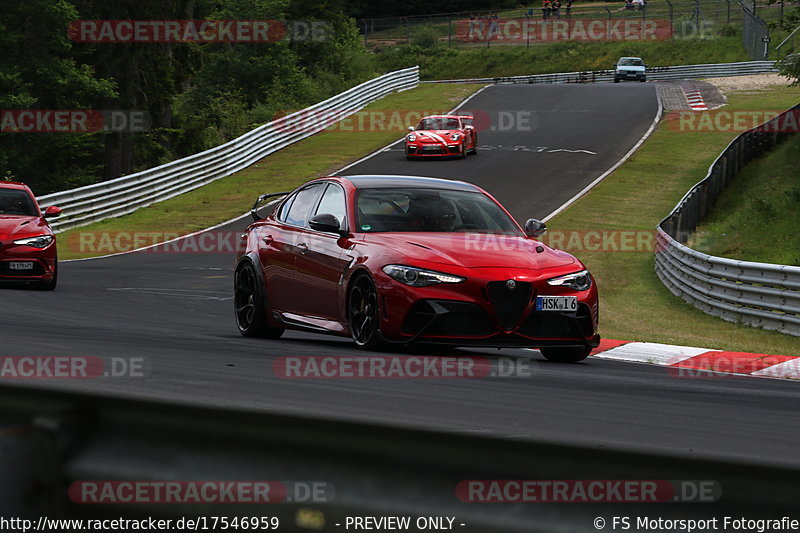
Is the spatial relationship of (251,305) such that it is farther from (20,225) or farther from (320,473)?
(320,473)

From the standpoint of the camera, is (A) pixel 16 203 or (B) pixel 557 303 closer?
(B) pixel 557 303

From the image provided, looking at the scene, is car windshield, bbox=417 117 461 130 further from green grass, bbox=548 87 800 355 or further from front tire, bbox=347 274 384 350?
front tire, bbox=347 274 384 350

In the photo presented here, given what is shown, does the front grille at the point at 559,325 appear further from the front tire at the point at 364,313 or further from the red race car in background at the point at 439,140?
the red race car in background at the point at 439,140

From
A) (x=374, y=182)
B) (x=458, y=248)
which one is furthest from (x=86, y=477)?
(x=374, y=182)

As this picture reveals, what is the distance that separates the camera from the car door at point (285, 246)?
1034 centimetres

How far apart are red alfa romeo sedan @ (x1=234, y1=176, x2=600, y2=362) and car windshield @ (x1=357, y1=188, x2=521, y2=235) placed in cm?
1

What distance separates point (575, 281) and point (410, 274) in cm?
136

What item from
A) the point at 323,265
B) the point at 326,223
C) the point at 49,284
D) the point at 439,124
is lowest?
the point at 439,124

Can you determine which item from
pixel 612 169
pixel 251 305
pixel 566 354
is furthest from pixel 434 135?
pixel 566 354

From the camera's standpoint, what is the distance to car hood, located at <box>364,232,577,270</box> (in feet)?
29.1

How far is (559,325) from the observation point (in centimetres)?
904

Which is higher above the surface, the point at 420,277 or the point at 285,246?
the point at 420,277

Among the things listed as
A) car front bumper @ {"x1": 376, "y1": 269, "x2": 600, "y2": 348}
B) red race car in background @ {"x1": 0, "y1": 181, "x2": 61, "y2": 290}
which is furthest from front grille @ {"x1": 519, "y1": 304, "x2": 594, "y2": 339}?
red race car in background @ {"x1": 0, "y1": 181, "x2": 61, "y2": 290}

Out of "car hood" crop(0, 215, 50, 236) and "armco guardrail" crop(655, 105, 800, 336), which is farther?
"car hood" crop(0, 215, 50, 236)
